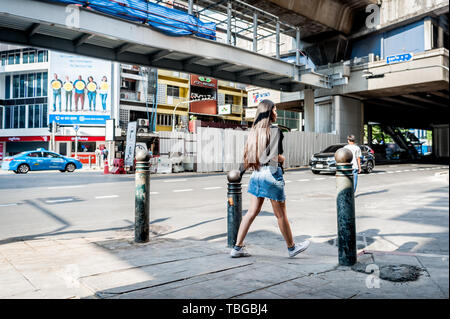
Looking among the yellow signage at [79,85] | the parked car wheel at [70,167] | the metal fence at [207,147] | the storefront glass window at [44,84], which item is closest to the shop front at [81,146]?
Result: the yellow signage at [79,85]

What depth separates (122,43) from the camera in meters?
16.5

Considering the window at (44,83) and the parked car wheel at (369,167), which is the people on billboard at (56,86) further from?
the parked car wheel at (369,167)

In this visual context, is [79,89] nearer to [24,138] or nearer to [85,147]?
[85,147]

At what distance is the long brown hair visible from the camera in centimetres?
Result: 377

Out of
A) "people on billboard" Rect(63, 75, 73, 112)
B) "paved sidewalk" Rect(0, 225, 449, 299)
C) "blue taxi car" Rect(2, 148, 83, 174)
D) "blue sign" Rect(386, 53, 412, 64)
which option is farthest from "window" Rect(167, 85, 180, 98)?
"paved sidewalk" Rect(0, 225, 449, 299)

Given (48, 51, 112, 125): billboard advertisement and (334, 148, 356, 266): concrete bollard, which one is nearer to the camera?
(334, 148, 356, 266): concrete bollard

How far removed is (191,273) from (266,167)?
1297 mm

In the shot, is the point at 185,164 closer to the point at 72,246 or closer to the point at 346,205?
the point at 72,246

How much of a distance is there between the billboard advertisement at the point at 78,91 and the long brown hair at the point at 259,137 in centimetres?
3744

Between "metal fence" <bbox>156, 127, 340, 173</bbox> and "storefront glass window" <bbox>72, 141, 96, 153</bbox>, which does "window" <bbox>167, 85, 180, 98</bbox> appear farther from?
"metal fence" <bbox>156, 127, 340, 173</bbox>

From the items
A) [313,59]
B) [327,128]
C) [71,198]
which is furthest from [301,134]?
[71,198]

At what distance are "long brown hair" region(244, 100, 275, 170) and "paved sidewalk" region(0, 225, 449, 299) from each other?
1.01 metres

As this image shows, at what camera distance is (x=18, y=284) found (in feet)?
9.78

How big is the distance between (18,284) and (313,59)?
31.9 m
